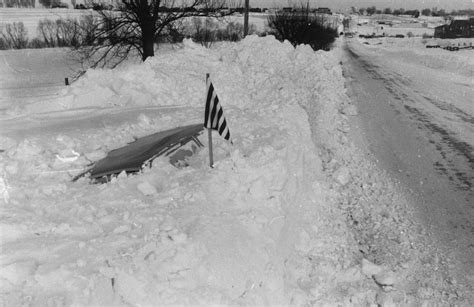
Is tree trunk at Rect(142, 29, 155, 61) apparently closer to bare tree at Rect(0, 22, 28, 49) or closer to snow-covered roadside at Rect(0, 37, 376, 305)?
snow-covered roadside at Rect(0, 37, 376, 305)

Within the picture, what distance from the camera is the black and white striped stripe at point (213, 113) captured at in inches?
224

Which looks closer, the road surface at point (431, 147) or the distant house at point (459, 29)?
the road surface at point (431, 147)

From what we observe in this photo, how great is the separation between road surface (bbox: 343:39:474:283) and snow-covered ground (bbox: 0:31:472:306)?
356mm

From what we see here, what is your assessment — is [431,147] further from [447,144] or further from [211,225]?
[211,225]

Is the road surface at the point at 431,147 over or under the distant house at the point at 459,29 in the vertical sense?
under

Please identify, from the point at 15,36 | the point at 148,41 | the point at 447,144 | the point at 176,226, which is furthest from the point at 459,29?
the point at 176,226

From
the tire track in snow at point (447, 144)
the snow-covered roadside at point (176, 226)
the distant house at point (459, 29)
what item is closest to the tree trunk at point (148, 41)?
the snow-covered roadside at point (176, 226)

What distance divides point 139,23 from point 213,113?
495 inches

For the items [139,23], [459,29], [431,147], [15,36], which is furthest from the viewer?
[459,29]

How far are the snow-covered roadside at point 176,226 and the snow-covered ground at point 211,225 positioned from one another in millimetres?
16

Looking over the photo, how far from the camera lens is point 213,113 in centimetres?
Answer: 583

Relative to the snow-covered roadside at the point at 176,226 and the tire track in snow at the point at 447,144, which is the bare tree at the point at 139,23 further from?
the tire track in snow at the point at 447,144

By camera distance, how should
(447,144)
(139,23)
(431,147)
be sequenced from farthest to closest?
(139,23)
(447,144)
(431,147)

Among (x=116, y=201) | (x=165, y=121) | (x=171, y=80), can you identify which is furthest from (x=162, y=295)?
(x=171, y=80)
